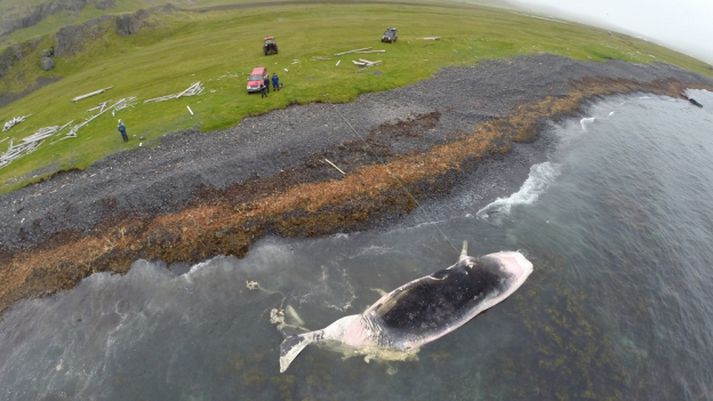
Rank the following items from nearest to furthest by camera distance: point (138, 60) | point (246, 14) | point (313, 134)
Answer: point (313, 134) → point (138, 60) → point (246, 14)

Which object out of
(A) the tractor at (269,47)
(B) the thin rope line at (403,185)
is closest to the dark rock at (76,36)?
(A) the tractor at (269,47)

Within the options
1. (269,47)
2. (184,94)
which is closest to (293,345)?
(184,94)

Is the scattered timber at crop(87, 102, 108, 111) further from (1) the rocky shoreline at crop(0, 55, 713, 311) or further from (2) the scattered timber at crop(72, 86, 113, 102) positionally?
(1) the rocky shoreline at crop(0, 55, 713, 311)

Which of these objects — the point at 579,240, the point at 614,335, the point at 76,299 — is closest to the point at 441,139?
the point at 579,240

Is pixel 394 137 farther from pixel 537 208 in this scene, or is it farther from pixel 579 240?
pixel 579 240

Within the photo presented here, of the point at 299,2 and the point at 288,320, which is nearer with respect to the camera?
the point at 288,320

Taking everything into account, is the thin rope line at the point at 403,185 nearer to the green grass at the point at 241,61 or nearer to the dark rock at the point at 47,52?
the green grass at the point at 241,61
